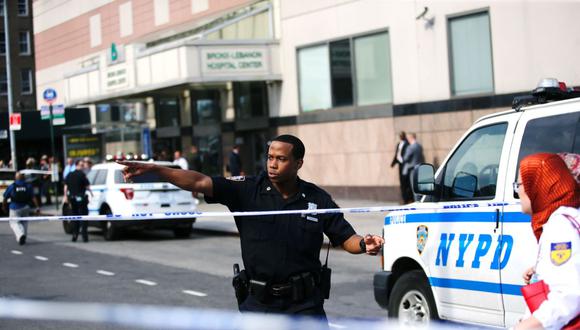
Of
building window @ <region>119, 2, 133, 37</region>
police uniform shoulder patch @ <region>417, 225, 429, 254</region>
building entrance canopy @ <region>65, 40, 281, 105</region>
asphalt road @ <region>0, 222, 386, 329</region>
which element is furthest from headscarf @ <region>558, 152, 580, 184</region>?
building window @ <region>119, 2, 133, 37</region>

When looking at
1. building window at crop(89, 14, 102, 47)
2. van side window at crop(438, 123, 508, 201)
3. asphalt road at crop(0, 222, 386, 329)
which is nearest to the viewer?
van side window at crop(438, 123, 508, 201)

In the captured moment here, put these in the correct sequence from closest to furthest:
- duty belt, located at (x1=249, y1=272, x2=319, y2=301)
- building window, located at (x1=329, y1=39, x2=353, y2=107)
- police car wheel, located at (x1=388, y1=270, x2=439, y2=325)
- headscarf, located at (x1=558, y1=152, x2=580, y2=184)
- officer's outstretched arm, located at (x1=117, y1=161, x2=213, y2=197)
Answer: headscarf, located at (x1=558, y1=152, x2=580, y2=184), officer's outstretched arm, located at (x1=117, y1=161, x2=213, y2=197), duty belt, located at (x1=249, y1=272, x2=319, y2=301), police car wheel, located at (x1=388, y1=270, x2=439, y2=325), building window, located at (x1=329, y1=39, x2=353, y2=107)

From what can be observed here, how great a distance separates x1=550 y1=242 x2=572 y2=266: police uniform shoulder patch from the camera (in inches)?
143

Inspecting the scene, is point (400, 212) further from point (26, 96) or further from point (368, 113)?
point (26, 96)

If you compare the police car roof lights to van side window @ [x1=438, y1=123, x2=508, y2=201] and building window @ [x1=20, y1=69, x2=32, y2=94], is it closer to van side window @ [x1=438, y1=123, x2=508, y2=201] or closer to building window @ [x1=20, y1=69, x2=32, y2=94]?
van side window @ [x1=438, y1=123, x2=508, y2=201]

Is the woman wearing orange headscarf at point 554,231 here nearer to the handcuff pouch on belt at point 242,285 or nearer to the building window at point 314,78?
the handcuff pouch on belt at point 242,285

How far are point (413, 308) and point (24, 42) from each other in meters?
63.5

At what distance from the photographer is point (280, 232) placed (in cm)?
517

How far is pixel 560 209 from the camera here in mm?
3742

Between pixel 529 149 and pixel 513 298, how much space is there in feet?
3.50

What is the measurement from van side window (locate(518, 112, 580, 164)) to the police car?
1268 centimetres

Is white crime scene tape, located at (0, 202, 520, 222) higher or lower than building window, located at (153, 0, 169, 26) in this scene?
lower

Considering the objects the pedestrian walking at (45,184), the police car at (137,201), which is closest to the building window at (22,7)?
the pedestrian walking at (45,184)

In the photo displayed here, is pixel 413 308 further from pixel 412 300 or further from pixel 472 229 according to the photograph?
pixel 472 229
